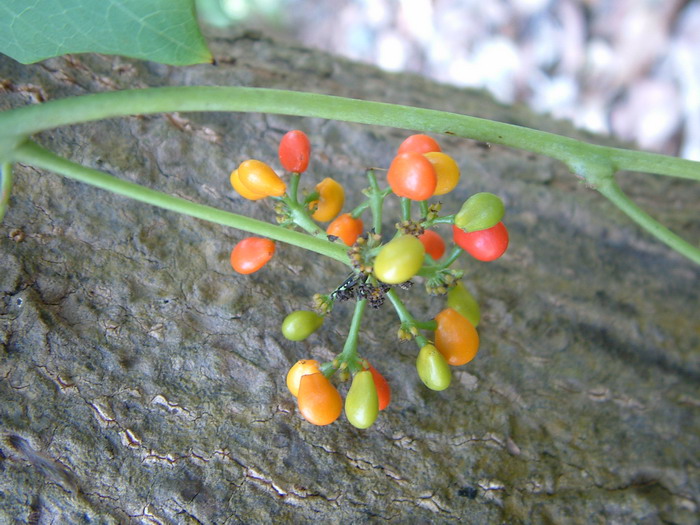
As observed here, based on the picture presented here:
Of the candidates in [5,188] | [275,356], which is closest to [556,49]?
[275,356]

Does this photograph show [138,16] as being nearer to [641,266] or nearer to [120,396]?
[120,396]

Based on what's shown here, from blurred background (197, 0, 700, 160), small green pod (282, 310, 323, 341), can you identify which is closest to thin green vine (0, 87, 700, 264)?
small green pod (282, 310, 323, 341)

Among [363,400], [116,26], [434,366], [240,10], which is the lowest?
[363,400]

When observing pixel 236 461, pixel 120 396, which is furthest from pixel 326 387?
pixel 120 396

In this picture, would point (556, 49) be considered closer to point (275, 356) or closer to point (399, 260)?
point (275, 356)

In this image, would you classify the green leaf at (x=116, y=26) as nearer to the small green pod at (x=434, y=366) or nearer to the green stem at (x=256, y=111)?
the green stem at (x=256, y=111)
